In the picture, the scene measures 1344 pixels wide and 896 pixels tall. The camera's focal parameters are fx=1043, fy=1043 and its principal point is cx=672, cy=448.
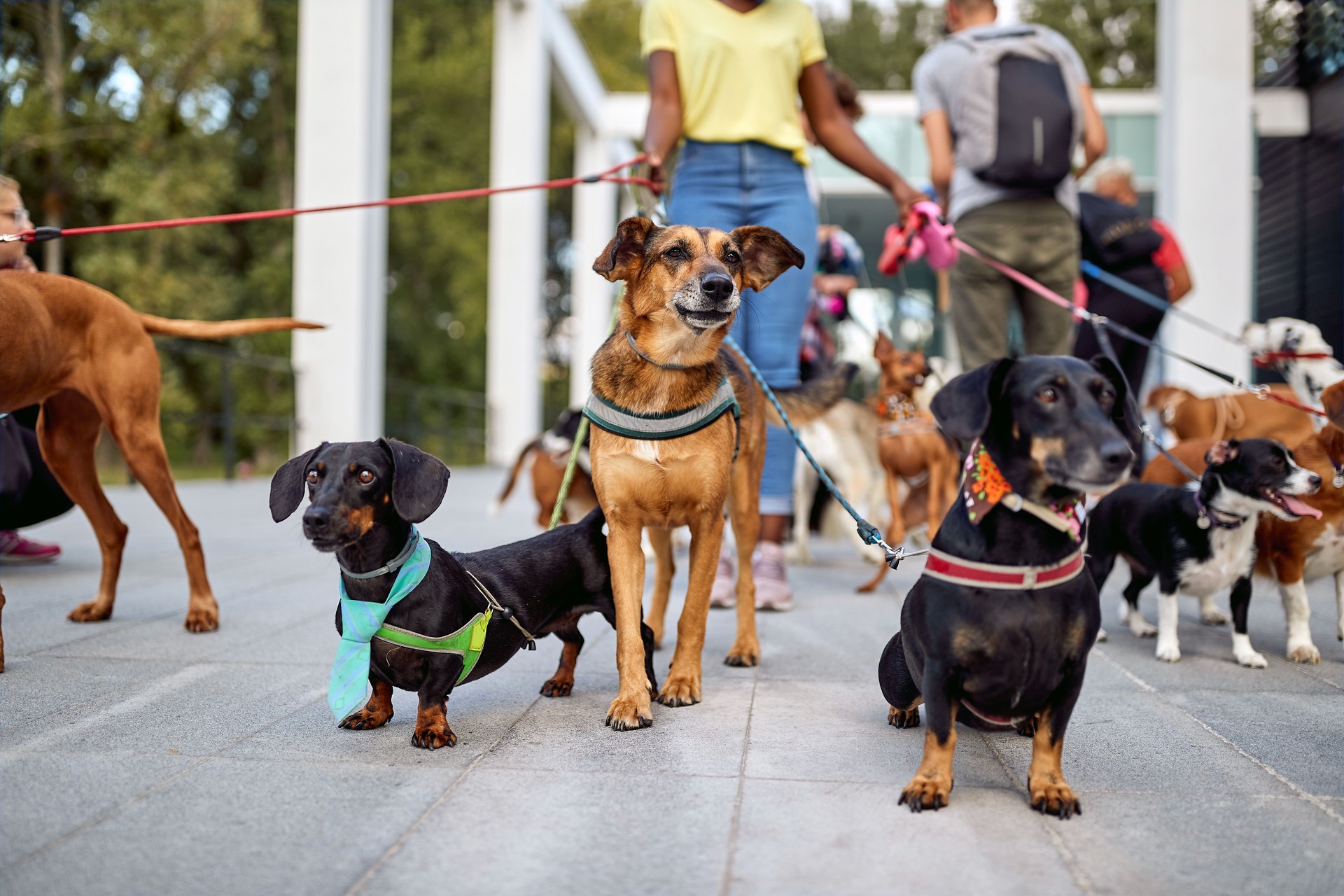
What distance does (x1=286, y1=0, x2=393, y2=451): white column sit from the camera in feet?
39.4

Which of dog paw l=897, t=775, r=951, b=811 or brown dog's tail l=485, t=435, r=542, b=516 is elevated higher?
brown dog's tail l=485, t=435, r=542, b=516

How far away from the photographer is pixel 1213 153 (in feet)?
41.8

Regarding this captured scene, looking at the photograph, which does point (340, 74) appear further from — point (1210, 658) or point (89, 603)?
point (1210, 658)

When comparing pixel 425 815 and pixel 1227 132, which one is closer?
pixel 425 815

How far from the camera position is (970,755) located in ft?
8.76

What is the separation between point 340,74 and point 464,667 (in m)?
11.0

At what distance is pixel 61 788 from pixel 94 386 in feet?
6.74

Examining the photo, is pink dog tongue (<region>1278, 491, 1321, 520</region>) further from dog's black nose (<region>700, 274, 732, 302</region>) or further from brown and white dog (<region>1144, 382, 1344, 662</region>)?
dog's black nose (<region>700, 274, 732, 302</region>)

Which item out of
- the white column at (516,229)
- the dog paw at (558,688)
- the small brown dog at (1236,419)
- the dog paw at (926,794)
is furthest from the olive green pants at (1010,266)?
the white column at (516,229)

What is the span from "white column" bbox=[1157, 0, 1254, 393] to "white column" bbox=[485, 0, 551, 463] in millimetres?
10203

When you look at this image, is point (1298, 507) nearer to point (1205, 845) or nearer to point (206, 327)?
point (1205, 845)

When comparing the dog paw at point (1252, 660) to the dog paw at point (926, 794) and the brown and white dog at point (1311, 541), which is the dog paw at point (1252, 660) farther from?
the dog paw at point (926, 794)

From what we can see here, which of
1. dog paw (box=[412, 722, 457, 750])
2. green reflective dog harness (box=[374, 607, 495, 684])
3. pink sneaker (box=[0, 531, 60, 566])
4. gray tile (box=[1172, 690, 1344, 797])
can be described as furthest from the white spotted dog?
pink sneaker (box=[0, 531, 60, 566])

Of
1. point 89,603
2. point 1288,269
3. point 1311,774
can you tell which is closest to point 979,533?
point 1311,774
